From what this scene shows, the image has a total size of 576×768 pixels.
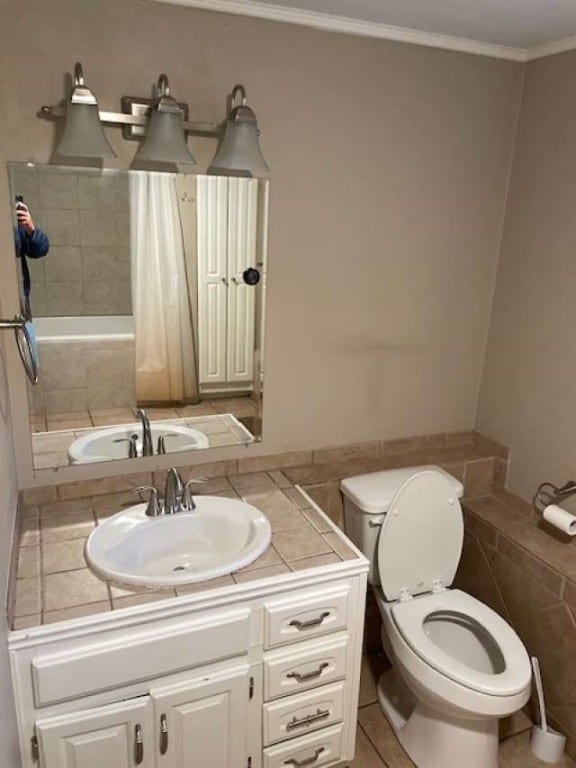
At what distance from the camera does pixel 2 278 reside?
5.39 ft

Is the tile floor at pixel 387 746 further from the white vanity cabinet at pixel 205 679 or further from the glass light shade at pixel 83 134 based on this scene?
the glass light shade at pixel 83 134

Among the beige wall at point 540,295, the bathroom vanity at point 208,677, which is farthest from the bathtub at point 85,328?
the beige wall at point 540,295

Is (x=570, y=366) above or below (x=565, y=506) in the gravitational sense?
above

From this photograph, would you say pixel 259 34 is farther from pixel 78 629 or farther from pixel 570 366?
pixel 78 629

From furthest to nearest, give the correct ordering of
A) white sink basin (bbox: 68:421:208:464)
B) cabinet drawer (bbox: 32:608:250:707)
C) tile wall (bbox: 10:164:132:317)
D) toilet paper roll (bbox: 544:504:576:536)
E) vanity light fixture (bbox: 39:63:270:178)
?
1. toilet paper roll (bbox: 544:504:576:536)
2. white sink basin (bbox: 68:421:208:464)
3. tile wall (bbox: 10:164:132:317)
4. vanity light fixture (bbox: 39:63:270:178)
5. cabinet drawer (bbox: 32:608:250:707)

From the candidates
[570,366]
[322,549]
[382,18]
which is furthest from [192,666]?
[382,18]

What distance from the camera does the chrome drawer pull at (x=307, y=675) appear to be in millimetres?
1639

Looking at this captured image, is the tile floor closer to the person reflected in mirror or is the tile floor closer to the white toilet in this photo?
the white toilet

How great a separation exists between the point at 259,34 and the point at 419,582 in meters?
1.86

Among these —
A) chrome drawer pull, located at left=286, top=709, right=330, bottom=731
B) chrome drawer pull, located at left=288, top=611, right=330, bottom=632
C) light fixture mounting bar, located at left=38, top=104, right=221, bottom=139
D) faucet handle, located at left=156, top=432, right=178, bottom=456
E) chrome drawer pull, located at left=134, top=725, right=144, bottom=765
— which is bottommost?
chrome drawer pull, located at left=286, top=709, right=330, bottom=731

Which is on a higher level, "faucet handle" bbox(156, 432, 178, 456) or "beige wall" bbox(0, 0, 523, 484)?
"beige wall" bbox(0, 0, 523, 484)

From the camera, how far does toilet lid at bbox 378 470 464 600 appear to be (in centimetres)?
198

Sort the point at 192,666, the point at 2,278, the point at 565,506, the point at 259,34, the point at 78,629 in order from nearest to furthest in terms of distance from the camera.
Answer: the point at 78,629 → the point at 192,666 → the point at 2,278 → the point at 259,34 → the point at 565,506

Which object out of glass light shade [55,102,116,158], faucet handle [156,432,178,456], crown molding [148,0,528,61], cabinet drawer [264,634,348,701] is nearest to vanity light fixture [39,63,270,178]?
glass light shade [55,102,116,158]
